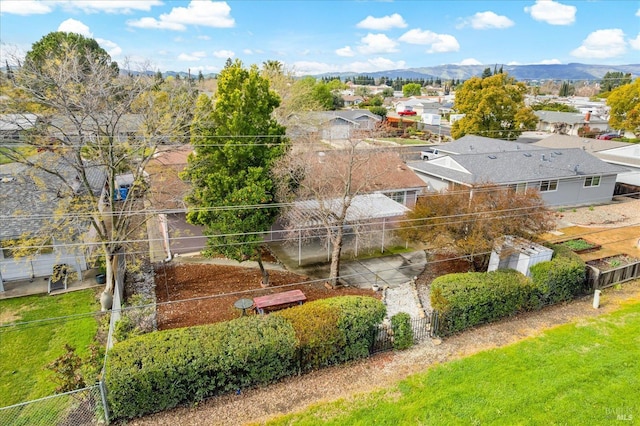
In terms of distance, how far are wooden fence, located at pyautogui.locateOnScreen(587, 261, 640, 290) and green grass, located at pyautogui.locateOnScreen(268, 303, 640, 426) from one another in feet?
13.2

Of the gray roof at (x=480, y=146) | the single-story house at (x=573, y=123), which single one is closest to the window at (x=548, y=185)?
the gray roof at (x=480, y=146)

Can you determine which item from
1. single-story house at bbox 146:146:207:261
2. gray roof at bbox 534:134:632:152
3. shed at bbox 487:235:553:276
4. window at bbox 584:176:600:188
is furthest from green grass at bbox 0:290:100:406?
gray roof at bbox 534:134:632:152

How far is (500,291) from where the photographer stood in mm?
14227

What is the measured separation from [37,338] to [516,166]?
29.5 metres

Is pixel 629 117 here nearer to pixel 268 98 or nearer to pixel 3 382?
pixel 268 98

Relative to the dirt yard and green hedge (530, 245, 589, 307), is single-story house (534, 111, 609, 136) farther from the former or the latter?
the dirt yard

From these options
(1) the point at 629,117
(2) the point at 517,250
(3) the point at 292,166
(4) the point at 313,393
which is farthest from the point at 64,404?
(1) the point at 629,117

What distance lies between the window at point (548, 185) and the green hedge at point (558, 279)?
1364cm

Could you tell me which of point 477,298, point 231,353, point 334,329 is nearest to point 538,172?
point 477,298

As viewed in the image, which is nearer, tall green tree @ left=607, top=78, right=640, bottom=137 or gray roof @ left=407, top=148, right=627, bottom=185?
gray roof @ left=407, top=148, right=627, bottom=185

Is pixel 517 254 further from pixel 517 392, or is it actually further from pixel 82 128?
pixel 82 128

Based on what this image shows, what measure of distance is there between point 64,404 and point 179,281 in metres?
8.10

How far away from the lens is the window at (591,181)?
30.1m

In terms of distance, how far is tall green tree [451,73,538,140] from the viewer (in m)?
40.8
